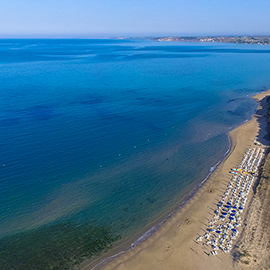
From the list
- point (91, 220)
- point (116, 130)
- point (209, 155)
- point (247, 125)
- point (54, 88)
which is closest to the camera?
point (91, 220)

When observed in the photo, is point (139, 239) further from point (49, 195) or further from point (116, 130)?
point (116, 130)

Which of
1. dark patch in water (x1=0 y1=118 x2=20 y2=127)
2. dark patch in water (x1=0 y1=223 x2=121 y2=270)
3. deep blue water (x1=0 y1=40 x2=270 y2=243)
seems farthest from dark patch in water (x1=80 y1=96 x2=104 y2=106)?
dark patch in water (x1=0 y1=223 x2=121 y2=270)

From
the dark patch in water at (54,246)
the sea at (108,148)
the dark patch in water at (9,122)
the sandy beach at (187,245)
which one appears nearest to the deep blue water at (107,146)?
the sea at (108,148)

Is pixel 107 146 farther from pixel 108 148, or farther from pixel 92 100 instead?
pixel 92 100

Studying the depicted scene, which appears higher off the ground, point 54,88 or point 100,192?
point 54,88

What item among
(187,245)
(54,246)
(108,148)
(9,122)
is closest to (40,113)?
(9,122)

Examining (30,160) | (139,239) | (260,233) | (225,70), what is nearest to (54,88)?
(30,160)

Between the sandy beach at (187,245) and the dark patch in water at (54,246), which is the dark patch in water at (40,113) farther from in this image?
the sandy beach at (187,245)
